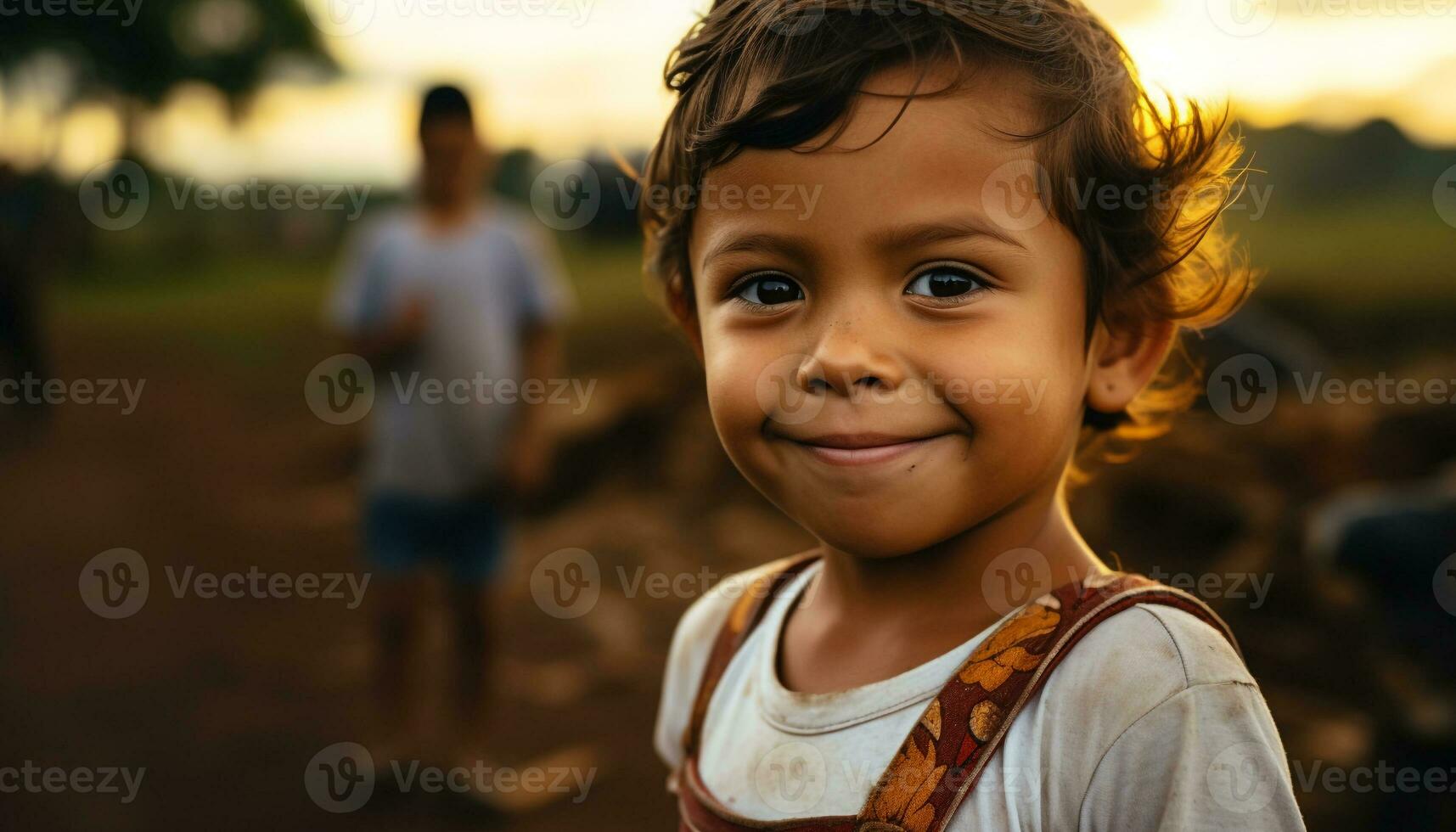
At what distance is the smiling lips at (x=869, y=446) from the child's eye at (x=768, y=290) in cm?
16

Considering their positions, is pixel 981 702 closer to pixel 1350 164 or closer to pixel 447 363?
pixel 447 363

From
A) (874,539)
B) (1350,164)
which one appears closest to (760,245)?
(874,539)

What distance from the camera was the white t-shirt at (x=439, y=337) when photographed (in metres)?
3.91

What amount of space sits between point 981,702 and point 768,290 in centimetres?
49

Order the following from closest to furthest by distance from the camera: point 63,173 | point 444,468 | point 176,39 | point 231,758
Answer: point 444,468, point 231,758, point 63,173, point 176,39

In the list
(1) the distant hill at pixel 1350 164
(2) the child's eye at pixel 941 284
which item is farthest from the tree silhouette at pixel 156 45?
(2) the child's eye at pixel 941 284

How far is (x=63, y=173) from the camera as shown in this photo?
569 inches

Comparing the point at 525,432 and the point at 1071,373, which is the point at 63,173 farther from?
the point at 1071,373

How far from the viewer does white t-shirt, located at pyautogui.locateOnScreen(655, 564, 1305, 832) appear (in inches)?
43.2

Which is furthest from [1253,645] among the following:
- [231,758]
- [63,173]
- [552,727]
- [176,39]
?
[176,39]

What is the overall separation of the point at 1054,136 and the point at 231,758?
4.46 meters

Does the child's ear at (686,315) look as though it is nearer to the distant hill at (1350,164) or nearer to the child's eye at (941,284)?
the child's eye at (941,284)

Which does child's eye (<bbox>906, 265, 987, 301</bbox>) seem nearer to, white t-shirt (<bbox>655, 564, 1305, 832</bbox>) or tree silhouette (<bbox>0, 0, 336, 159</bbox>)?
white t-shirt (<bbox>655, 564, 1305, 832</bbox>)

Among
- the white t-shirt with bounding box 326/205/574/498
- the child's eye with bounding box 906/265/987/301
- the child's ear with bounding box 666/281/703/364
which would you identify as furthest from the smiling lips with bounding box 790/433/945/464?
the white t-shirt with bounding box 326/205/574/498
